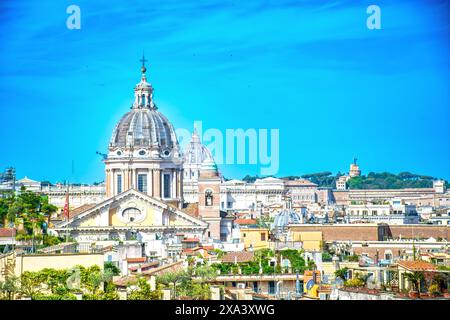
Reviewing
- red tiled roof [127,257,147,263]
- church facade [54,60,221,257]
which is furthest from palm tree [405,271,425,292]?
church facade [54,60,221,257]

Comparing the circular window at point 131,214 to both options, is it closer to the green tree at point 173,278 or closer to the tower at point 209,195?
the tower at point 209,195

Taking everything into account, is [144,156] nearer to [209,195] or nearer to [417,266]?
[209,195]

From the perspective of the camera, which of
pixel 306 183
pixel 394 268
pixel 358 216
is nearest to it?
pixel 394 268

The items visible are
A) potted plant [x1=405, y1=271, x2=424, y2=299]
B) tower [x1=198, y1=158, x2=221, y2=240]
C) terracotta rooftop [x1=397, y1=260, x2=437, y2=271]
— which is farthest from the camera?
tower [x1=198, y1=158, x2=221, y2=240]

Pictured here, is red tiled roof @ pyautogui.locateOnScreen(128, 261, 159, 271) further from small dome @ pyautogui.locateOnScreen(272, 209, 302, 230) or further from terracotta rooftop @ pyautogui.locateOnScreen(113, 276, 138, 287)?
small dome @ pyautogui.locateOnScreen(272, 209, 302, 230)

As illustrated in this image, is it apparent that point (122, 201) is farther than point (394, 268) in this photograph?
Yes
